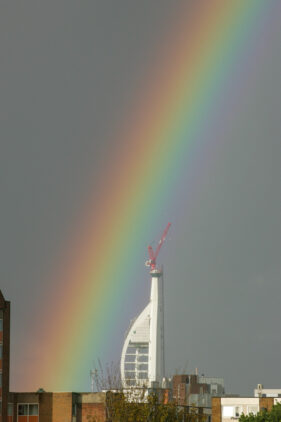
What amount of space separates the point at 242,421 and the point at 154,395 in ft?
→ 57.1

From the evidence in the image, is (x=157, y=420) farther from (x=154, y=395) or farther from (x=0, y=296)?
(x=0, y=296)

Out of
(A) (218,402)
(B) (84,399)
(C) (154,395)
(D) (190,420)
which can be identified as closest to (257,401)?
(A) (218,402)

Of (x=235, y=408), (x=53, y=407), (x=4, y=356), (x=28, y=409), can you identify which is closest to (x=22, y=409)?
(x=28, y=409)

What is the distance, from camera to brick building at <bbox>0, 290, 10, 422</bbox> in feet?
365

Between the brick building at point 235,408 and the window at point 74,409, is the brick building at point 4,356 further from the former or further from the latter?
the brick building at point 235,408

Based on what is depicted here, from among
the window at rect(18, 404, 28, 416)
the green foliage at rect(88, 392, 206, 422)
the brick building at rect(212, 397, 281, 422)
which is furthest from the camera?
the brick building at rect(212, 397, 281, 422)

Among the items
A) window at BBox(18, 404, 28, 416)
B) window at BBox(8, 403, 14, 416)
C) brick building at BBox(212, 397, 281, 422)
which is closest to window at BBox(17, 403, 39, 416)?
window at BBox(18, 404, 28, 416)

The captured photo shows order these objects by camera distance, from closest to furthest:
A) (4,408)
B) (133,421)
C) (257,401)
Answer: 1. (133,421)
2. (4,408)
3. (257,401)

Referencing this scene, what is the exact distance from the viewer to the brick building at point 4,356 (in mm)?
111250

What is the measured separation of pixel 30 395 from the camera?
116438 mm

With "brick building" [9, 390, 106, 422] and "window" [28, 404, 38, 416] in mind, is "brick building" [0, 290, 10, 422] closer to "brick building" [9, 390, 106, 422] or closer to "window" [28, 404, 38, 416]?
"brick building" [9, 390, 106, 422]

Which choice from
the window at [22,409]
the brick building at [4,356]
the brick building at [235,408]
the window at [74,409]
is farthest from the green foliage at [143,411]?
the brick building at [235,408]

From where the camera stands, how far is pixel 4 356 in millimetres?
112188

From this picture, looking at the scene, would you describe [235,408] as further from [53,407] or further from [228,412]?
[53,407]
